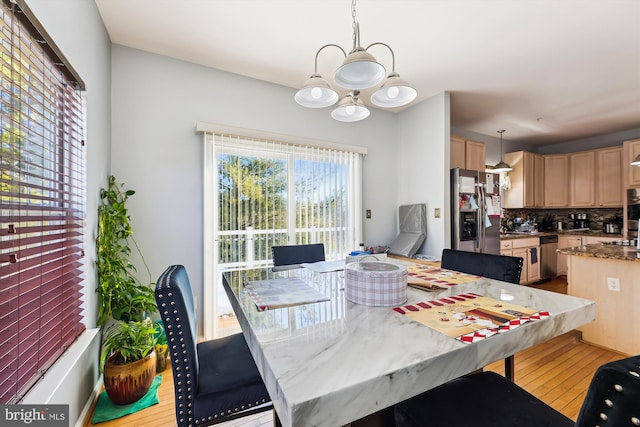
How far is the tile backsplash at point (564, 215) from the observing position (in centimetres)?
495

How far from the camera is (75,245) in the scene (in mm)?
1576

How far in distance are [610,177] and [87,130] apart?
683cm

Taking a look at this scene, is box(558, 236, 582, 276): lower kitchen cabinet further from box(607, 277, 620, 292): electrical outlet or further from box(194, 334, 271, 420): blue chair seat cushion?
box(194, 334, 271, 420): blue chair seat cushion

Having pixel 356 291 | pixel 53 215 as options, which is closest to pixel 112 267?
pixel 53 215

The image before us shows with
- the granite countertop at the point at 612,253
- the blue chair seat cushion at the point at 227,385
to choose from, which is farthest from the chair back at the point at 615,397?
the granite countertop at the point at 612,253

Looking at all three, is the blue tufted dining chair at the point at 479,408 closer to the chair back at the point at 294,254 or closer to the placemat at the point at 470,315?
the placemat at the point at 470,315

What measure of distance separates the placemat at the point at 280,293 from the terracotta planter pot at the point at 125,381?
3.37ft

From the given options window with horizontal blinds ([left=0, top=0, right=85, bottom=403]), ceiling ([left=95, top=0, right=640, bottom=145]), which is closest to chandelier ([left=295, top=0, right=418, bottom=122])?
ceiling ([left=95, top=0, right=640, bottom=145])

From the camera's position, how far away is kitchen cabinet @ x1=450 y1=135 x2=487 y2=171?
143 inches

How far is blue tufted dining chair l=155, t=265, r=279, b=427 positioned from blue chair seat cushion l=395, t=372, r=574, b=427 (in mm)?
628

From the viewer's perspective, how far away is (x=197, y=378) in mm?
1133

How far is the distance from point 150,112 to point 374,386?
273cm

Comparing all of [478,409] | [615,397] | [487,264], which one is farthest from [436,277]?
[615,397]

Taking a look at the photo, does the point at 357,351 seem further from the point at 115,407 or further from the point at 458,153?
the point at 458,153
